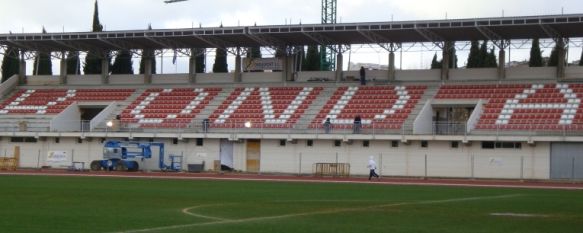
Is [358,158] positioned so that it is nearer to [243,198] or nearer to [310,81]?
[310,81]

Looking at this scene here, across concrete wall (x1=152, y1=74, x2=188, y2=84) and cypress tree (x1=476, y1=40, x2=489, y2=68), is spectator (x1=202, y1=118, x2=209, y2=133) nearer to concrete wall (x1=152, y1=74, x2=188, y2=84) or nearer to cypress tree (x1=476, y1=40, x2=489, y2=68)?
concrete wall (x1=152, y1=74, x2=188, y2=84)

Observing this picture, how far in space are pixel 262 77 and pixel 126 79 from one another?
1258cm

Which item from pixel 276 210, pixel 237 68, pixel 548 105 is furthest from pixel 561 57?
→ pixel 276 210

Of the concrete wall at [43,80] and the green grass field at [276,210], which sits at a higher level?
the concrete wall at [43,80]

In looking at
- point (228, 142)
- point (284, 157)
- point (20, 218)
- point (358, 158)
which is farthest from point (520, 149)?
point (20, 218)

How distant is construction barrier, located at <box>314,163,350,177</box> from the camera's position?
59969 millimetres

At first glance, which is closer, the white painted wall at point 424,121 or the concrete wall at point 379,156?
the concrete wall at point 379,156

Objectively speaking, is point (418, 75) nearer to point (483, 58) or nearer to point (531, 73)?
point (531, 73)

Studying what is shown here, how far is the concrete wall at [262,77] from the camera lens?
7281 centimetres

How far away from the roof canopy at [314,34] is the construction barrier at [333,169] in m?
10.5

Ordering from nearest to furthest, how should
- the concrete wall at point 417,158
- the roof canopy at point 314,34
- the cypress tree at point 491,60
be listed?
the concrete wall at point 417,158
the roof canopy at point 314,34
the cypress tree at point 491,60

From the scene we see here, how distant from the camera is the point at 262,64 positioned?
7331 cm

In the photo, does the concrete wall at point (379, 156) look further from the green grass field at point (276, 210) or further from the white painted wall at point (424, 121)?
the green grass field at point (276, 210)

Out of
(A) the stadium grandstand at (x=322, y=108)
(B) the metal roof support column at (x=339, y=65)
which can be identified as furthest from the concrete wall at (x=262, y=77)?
(B) the metal roof support column at (x=339, y=65)
